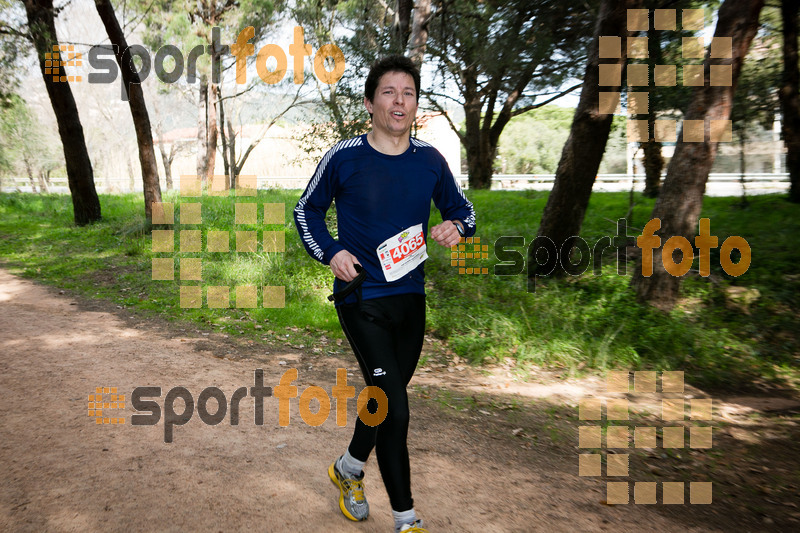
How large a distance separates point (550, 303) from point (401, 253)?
6583mm

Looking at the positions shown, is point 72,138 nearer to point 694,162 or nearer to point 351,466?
point 694,162

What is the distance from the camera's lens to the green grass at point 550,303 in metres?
7.59

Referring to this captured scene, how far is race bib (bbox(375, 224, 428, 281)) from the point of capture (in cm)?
304

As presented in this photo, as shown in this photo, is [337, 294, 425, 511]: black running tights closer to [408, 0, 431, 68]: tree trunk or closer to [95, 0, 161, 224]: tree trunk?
[408, 0, 431, 68]: tree trunk

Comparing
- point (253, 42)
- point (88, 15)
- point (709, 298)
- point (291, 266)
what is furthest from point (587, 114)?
point (88, 15)

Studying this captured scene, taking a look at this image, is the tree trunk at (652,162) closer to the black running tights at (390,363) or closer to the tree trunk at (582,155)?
the tree trunk at (582,155)

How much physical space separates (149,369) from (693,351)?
21.7ft

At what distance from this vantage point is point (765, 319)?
8.41m

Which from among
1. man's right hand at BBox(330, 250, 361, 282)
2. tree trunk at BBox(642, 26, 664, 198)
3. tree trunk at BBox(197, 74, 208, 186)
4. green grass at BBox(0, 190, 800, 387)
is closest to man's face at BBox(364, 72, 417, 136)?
man's right hand at BBox(330, 250, 361, 282)

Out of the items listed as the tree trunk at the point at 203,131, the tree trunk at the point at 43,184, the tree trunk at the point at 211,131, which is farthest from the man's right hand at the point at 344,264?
the tree trunk at the point at 43,184

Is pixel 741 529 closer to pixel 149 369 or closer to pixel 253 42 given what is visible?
pixel 149 369

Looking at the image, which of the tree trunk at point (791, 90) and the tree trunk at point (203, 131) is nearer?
the tree trunk at point (791, 90)

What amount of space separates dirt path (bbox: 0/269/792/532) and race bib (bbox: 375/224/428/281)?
159 centimetres

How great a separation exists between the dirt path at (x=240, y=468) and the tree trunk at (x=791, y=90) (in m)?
10.3
